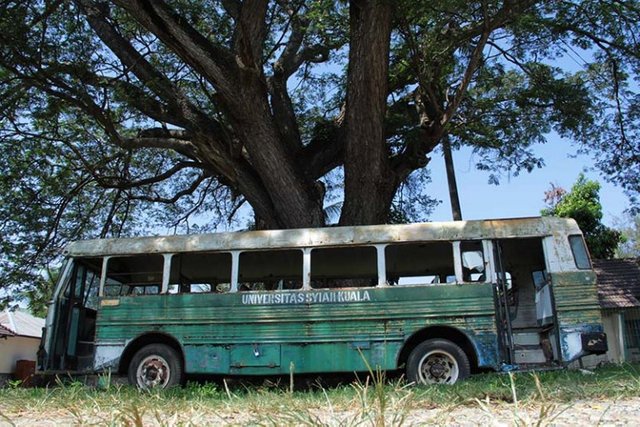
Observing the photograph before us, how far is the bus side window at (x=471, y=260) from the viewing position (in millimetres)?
9156

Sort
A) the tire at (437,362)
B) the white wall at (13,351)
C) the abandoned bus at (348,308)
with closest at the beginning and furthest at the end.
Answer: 1. the tire at (437,362)
2. the abandoned bus at (348,308)
3. the white wall at (13,351)

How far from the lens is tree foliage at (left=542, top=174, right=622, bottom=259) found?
64.5 feet

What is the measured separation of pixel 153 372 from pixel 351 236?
12.9 ft

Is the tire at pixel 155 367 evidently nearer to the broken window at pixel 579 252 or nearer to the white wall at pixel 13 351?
the broken window at pixel 579 252

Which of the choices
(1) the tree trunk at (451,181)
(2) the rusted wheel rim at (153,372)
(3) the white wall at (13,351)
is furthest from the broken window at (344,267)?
(3) the white wall at (13,351)

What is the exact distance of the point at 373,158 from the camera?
1203 centimetres

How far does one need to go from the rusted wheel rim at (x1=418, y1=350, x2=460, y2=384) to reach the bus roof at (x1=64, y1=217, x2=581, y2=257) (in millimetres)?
1823

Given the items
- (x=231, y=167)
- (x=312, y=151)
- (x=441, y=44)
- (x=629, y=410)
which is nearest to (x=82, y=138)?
(x=231, y=167)

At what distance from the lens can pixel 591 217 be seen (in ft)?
65.4

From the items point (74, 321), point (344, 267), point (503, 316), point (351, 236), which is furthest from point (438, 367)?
point (74, 321)

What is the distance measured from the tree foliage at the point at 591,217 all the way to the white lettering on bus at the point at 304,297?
1341 cm

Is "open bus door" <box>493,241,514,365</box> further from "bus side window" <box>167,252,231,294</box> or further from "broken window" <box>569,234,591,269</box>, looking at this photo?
"bus side window" <box>167,252,231,294</box>

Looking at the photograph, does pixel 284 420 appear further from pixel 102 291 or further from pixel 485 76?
pixel 485 76

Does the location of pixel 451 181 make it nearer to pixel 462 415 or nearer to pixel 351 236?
pixel 351 236
